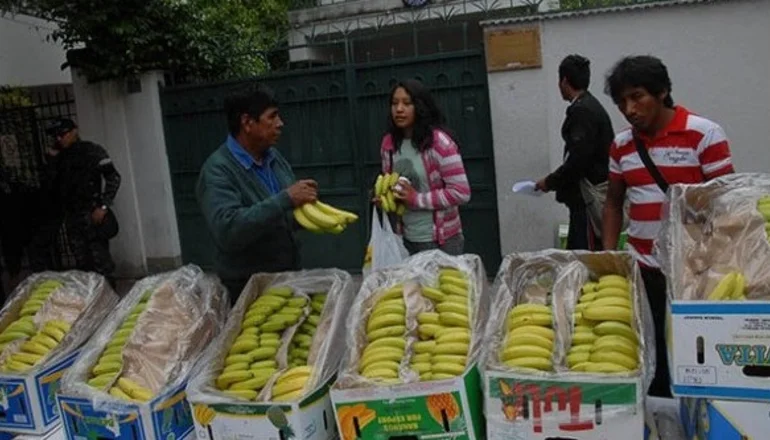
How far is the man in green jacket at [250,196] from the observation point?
2.60 metres

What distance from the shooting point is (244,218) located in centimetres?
260

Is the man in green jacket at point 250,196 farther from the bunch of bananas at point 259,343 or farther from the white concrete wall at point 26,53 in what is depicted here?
the white concrete wall at point 26,53

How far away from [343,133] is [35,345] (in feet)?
14.9

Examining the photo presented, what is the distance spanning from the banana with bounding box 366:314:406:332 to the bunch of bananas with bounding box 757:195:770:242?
1030 millimetres

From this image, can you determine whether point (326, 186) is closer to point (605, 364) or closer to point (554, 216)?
point (554, 216)

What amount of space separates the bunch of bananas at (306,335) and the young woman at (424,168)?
131 centimetres

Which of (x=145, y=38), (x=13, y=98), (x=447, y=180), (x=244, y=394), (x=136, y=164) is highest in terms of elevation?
(x=145, y=38)

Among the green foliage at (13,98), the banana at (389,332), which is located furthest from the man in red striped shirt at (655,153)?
the green foliage at (13,98)

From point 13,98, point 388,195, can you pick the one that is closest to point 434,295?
point 388,195

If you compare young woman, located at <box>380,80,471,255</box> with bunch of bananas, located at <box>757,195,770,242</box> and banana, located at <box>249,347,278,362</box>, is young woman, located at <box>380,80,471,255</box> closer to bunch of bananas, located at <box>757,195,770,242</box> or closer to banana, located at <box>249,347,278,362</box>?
banana, located at <box>249,347,278,362</box>

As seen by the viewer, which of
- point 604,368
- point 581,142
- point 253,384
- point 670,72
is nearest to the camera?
point 604,368

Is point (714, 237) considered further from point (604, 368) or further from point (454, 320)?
point (454, 320)

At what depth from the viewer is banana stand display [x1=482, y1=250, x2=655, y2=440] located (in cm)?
174

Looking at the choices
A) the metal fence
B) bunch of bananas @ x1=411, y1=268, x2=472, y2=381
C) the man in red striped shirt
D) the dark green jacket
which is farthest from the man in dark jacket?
the metal fence
